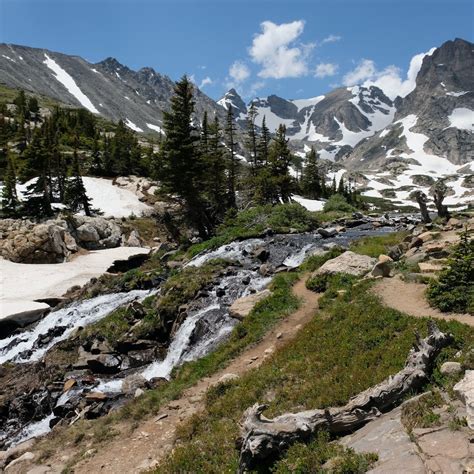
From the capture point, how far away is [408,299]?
52.6ft

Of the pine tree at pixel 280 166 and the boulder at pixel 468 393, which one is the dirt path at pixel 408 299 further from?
the pine tree at pixel 280 166

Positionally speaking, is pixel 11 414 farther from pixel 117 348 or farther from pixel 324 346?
pixel 324 346

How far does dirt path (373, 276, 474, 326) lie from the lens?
45.1 feet

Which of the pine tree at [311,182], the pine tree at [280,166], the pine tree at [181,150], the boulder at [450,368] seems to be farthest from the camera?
the pine tree at [311,182]

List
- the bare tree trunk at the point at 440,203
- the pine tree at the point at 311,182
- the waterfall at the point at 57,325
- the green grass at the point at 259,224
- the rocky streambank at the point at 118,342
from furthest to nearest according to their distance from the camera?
the pine tree at the point at 311,182
the green grass at the point at 259,224
the bare tree trunk at the point at 440,203
the waterfall at the point at 57,325
the rocky streambank at the point at 118,342

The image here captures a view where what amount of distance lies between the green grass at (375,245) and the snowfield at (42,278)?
77.7 ft

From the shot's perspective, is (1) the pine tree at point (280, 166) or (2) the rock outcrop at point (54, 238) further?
(1) the pine tree at point (280, 166)

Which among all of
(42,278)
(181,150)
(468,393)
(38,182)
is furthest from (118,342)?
(38,182)

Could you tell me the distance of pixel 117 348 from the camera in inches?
867

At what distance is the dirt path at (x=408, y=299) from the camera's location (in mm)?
13742

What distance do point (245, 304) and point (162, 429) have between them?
29.0 feet

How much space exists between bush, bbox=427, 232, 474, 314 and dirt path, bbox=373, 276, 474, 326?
356 millimetres

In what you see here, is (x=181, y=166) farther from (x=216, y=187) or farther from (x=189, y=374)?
(x=189, y=374)

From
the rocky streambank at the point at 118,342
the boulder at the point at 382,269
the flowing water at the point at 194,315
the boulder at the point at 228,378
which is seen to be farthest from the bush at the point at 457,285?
the flowing water at the point at 194,315
